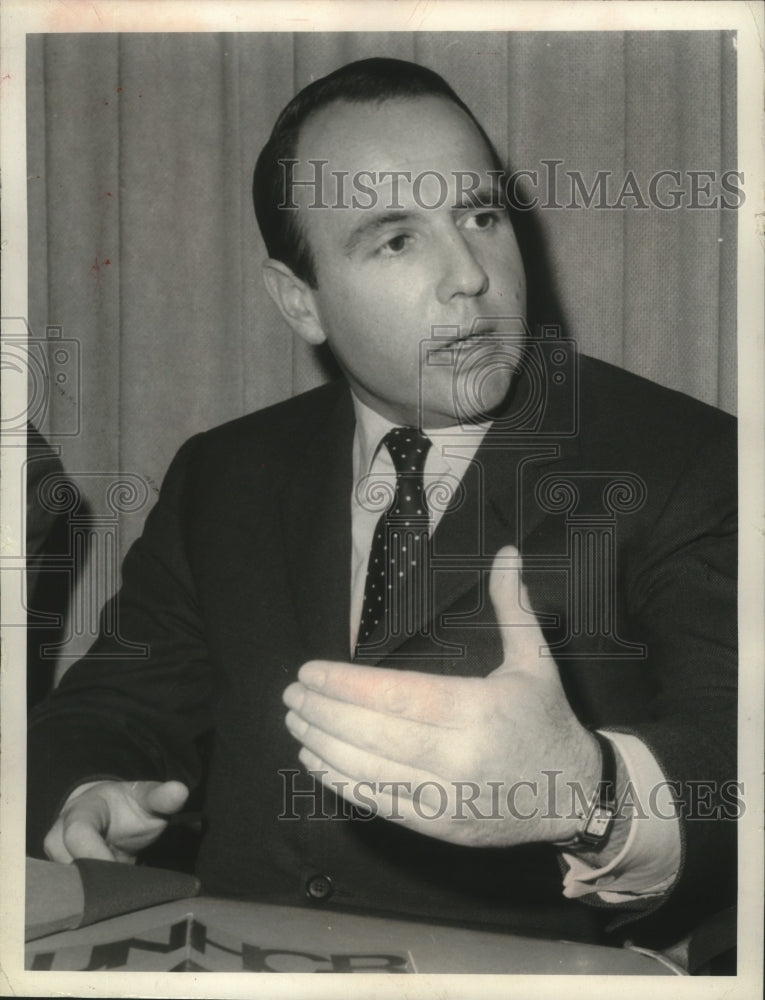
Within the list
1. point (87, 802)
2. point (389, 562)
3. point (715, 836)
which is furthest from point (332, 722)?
point (715, 836)

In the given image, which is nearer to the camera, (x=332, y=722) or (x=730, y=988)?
(x=332, y=722)

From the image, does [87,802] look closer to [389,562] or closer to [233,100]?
Answer: [389,562]

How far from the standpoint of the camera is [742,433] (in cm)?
129

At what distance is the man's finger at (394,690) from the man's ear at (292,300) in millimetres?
375

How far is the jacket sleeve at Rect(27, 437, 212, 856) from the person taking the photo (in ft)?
4.28

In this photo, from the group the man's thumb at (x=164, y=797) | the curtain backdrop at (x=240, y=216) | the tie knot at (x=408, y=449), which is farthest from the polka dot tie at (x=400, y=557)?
the man's thumb at (x=164, y=797)

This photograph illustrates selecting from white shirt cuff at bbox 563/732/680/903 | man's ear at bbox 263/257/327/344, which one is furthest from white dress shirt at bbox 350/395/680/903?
man's ear at bbox 263/257/327/344

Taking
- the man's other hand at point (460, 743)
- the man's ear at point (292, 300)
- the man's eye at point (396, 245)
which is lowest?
the man's other hand at point (460, 743)

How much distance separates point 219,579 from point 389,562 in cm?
19

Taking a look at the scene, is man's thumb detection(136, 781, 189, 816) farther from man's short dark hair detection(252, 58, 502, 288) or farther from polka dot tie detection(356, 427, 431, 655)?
man's short dark hair detection(252, 58, 502, 288)

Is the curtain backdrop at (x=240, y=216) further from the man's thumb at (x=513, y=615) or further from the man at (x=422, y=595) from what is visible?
the man's thumb at (x=513, y=615)

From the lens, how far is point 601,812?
1194mm

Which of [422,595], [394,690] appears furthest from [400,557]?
[394,690]

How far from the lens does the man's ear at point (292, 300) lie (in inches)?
51.8
